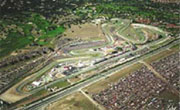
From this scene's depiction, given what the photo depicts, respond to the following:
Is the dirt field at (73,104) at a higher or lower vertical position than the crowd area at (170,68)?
higher

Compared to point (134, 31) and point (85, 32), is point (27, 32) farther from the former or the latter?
point (134, 31)

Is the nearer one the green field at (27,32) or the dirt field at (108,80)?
the dirt field at (108,80)

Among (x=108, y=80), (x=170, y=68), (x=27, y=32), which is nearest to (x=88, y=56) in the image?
(x=108, y=80)

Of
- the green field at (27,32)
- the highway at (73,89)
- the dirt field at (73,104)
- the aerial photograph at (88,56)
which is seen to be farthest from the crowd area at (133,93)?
the green field at (27,32)

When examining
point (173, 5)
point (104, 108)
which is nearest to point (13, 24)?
point (104, 108)

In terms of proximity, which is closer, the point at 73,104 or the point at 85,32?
the point at 73,104

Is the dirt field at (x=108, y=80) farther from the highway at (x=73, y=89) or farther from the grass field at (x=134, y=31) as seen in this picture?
the grass field at (x=134, y=31)

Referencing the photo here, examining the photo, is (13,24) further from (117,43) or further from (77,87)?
(77,87)
